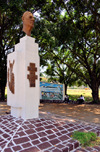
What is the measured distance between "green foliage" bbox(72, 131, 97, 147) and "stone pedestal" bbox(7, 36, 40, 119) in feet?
5.84

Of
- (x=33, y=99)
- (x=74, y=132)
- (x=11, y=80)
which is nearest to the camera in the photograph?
(x=74, y=132)

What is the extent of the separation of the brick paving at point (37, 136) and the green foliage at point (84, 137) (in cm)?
15

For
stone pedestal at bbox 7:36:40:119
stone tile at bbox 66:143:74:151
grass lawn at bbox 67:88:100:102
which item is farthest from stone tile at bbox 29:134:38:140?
grass lawn at bbox 67:88:100:102

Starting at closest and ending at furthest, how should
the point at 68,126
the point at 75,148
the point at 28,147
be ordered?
the point at 28,147
the point at 75,148
the point at 68,126

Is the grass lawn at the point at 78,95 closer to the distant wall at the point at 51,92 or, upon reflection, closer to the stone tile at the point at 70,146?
the distant wall at the point at 51,92

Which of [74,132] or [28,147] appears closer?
[28,147]

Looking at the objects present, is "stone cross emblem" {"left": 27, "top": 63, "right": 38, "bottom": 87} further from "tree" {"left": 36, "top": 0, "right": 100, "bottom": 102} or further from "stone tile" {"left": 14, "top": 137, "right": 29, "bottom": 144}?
"tree" {"left": 36, "top": 0, "right": 100, "bottom": 102}

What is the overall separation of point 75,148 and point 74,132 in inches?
26.8

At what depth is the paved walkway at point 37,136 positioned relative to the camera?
11.8ft

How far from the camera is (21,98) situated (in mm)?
5277

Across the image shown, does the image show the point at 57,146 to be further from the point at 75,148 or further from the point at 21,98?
the point at 21,98

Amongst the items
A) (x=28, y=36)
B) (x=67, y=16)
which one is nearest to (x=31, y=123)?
(x=28, y=36)

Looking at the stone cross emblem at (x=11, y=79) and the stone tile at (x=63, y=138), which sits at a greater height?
the stone cross emblem at (x=11, y=79)

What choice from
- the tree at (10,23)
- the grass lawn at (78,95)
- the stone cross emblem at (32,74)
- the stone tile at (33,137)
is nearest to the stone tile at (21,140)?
the stone tile at (33,137)
